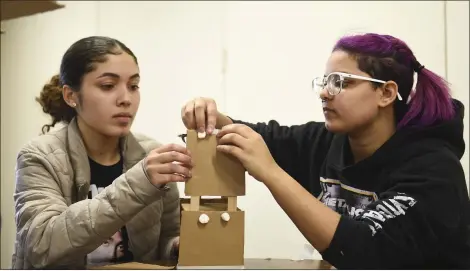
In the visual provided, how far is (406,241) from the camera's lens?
38.2 inches

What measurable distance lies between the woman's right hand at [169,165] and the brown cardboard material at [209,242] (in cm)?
8

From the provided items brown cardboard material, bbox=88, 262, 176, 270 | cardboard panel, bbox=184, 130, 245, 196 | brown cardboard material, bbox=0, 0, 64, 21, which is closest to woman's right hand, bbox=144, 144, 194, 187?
cardboard panel, bbox=184, 130, 245, 196

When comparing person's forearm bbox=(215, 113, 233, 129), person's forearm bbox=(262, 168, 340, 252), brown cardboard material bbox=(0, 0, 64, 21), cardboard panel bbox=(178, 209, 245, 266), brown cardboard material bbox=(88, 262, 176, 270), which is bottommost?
brown cardboard material bbox=(88, 262, 176, 270)

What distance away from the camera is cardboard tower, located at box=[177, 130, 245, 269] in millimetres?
990

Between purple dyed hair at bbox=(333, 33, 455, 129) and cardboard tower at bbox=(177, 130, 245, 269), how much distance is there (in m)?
0.41

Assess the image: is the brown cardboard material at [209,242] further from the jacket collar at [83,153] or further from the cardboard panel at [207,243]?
the jacket collar at [83,153]

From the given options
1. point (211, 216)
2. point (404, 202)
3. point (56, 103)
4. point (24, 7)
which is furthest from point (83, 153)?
point (24, 7)

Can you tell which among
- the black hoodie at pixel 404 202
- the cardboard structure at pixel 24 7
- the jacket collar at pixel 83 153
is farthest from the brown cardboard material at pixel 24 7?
the black hoodie at pixel 404 202

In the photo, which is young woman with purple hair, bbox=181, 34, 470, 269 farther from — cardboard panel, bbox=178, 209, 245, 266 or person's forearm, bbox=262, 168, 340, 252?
cardboard panel, bbox=178, 209, 245, 266

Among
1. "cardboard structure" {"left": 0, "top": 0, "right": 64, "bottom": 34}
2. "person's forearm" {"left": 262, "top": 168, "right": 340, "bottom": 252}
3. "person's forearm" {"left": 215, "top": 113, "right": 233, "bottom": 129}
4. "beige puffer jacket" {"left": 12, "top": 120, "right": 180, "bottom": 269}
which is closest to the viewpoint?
"person's forearm" {"left": 262, "top": 168, "right": 340, "bottom": 252}

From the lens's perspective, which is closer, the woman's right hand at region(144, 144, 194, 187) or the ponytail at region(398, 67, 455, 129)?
the woman's right hand at region(144, 144, 194, 187)

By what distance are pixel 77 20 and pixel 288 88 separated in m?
1.29

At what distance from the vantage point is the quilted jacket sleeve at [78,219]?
1.04m

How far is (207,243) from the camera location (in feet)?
3.25
